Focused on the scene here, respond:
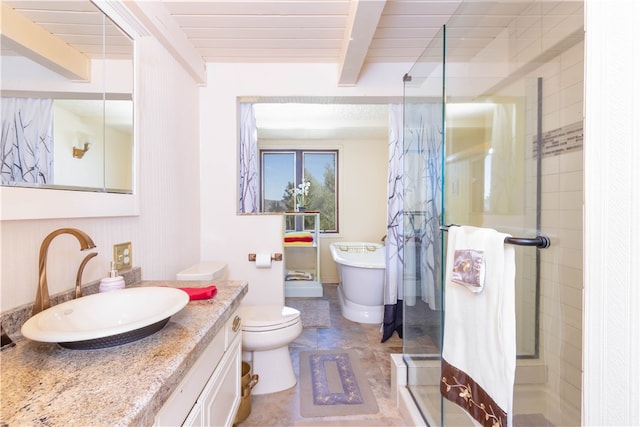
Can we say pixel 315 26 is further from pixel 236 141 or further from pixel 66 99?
pixel 66 99

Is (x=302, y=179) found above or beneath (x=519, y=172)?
above

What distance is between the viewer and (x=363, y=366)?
216 cm

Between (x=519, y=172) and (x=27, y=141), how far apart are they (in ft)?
6.45

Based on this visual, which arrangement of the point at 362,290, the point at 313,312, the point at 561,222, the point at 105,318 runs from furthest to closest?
the point at 313,312 < the point at 362,290 < the point at 561,222 < the point at 105,318

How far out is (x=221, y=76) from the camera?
2234 millimetres

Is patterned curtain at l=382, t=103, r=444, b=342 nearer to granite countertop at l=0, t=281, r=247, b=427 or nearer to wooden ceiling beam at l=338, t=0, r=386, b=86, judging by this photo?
wooden ceiling beam at l=338, t=0, r=386, b=86

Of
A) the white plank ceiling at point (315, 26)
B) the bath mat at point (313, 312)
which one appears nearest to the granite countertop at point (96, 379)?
the white plank ceiling at point (315, 26)

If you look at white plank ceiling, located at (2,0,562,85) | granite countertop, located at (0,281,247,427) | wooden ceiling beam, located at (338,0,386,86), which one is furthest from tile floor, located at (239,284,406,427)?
wooden ceiling beam, located at (338,0,386,86)

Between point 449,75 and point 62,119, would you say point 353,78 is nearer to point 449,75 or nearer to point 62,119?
point 449,75

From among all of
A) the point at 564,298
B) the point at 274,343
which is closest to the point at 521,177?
the point at 564,298

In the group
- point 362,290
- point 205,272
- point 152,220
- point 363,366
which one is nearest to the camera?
point 152,220

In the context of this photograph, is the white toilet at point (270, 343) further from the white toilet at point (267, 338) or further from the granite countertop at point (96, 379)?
the granite countertop at point (96, 379)

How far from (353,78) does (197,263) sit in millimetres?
1816

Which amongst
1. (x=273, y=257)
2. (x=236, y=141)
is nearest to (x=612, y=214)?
(x=273, y=257)
